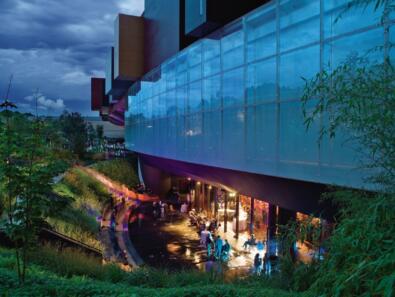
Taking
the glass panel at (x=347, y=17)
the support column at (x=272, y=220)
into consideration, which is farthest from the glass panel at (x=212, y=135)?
the glass panel at (x=347, y=17)

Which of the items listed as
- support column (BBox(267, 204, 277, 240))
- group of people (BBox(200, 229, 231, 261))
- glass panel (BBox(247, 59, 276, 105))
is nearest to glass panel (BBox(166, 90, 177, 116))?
group of people (BBox(200, 229, 231, 261))

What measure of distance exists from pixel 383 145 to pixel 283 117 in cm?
648

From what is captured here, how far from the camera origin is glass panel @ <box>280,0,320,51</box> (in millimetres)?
8934

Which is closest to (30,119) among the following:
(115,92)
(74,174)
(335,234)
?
(335,234)

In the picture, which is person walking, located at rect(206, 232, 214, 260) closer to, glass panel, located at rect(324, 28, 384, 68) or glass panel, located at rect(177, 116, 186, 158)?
glass panel, located at rect(177, 116, 186, 158)

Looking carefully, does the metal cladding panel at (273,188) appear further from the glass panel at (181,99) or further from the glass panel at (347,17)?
the glass panel at (347,17)

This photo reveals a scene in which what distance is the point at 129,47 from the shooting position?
2939 cm

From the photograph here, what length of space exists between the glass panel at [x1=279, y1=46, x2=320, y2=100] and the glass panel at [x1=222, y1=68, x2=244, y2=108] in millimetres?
2390

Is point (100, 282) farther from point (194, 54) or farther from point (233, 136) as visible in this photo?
point (194, 54)

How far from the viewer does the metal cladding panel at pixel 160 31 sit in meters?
21.0

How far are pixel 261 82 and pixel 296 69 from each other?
1.73 m

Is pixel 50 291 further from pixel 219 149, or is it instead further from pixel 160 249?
pixel 160 249

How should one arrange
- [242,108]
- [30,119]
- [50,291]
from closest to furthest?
[50,291] < [30,119] < [242,108]

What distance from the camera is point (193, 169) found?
18281mm
